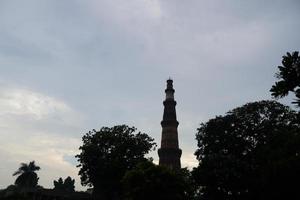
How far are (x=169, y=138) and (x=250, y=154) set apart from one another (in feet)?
71.1

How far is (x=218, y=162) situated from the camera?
41875 millimetres

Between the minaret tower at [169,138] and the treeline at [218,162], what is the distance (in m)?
10.4

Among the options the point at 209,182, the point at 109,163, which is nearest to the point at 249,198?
the point at 209,182

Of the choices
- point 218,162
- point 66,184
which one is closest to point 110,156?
point 218,162

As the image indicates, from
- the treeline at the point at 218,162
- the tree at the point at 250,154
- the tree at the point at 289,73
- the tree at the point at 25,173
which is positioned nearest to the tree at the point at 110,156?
the treeline at the point at 218,162

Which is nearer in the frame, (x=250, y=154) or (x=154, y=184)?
Result: (x=154, y=184)

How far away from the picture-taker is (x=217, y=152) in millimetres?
46281

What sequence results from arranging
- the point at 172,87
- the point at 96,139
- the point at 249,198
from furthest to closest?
the point at 172,87, the point at 96,139, the point at 249,198

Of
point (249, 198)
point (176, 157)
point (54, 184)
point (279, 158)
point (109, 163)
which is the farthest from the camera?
point (54, 184)

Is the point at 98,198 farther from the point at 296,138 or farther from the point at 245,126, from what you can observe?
the point at 296,138

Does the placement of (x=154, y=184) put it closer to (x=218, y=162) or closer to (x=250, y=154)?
(x=218, y=162)

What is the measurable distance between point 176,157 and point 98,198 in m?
15.0

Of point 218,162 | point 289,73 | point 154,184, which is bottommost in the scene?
point 289,73

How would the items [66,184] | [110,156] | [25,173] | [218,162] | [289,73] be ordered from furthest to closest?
1. [66,184]
2. [25,173]
3. [110,156]
4. [218,162]
5. [289,73]
